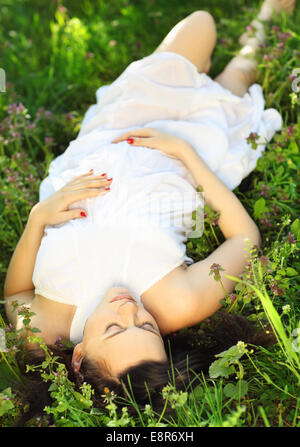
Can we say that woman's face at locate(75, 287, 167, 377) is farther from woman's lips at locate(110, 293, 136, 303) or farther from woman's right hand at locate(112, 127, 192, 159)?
woman's right hand at locate(112, 127, 192, 159)

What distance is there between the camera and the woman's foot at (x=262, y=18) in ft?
11.8

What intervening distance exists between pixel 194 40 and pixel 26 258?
1670mm

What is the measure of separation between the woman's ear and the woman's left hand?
68 cm

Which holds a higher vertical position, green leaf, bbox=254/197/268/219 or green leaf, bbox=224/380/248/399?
A: green leaf, bbox=254/197/268/219

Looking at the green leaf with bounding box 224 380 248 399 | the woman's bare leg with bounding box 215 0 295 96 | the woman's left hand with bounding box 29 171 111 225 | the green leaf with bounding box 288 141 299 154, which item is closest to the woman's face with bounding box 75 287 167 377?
the green leaf with bounding box 224 380 248 399

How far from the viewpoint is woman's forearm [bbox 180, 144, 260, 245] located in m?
2.75

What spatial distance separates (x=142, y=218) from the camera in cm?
261

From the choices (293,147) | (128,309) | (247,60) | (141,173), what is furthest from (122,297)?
(247,60)

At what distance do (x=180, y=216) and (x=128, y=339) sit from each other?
2.68 feet

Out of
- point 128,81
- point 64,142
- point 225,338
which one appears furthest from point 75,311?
point 64,142

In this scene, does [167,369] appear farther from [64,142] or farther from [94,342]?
[64,142]

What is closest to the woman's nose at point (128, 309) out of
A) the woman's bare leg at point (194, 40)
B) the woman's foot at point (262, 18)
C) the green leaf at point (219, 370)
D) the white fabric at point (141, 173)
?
the white fabric at point (141, 173)

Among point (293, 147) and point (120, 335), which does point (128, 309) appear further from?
point (293, 147)

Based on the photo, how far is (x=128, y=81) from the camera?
10.0 feet
